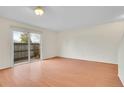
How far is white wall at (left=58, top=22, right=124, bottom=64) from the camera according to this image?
5.41 m

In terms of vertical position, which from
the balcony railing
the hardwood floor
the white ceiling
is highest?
the white ceiling

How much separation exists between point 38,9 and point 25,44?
9.13ft

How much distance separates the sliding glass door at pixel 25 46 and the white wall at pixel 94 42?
217cm

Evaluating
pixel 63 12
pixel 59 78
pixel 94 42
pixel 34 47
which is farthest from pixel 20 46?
pixel 94 42

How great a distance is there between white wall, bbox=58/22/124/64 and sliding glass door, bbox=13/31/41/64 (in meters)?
2.17

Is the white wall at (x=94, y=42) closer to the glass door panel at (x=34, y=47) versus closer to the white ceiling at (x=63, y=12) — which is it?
the white ceiling at (x=63, y=12)

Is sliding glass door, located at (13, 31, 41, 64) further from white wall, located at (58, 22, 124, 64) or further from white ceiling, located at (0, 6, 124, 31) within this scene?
white wall, located at (58, 22, 124, 64)

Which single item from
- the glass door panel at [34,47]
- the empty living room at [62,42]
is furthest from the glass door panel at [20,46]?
the glass door panel at [34,47]

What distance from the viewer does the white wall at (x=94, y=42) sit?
541cm

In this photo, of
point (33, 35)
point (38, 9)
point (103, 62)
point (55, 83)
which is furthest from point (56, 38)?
point (55, 83)

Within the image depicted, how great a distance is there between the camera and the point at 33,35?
5.88m

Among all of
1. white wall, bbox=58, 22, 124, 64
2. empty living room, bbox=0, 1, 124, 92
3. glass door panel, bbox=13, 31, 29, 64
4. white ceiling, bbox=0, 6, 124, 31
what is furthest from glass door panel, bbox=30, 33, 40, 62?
white wall, bbox=58, 22, 124, 64

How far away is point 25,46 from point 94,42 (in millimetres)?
3923
